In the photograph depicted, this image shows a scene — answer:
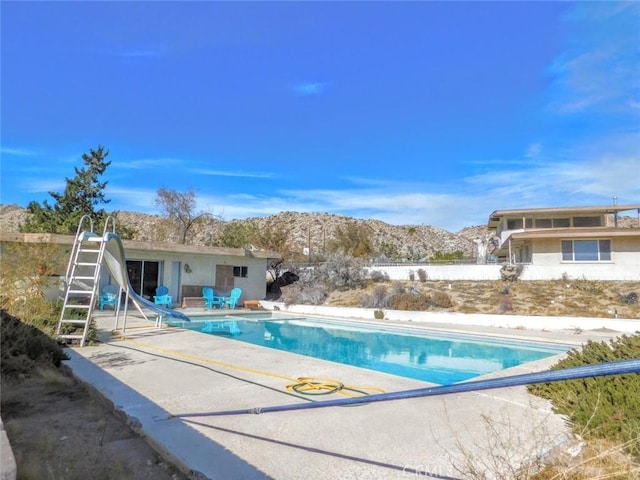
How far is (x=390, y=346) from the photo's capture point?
12156mm

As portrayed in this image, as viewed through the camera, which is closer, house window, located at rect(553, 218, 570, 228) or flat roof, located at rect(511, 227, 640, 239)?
flat roof, located at rect(511, 227, 640, 239)

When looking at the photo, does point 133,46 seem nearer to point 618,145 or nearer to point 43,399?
point 43,399

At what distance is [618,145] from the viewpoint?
1898cm

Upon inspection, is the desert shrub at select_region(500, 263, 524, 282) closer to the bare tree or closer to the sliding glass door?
the sliding glass door

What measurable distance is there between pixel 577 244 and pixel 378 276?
37.2 feet

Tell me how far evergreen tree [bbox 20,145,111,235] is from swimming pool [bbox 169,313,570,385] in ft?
57.5

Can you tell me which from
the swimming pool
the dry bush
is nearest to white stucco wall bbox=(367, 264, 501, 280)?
the swimming pool

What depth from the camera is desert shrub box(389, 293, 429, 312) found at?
17688mm

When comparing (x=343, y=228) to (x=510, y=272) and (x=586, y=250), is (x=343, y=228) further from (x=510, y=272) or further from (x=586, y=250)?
(x=586, y=250)

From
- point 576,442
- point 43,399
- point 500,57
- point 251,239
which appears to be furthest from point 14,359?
point 251,239

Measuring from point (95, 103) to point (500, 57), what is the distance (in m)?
14.5

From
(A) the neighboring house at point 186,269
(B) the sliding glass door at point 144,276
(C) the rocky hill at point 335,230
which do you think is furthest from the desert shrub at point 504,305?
(C) the rocky hill at point 335,230

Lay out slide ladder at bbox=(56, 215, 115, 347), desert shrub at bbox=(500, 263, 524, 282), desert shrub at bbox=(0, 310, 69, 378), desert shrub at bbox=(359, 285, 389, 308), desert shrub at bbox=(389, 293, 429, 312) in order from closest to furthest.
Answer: desert shrub at bbox=(0, 310, 69, 378) → slide ladder at bbox=(56, 215, 115, 347) → desert shrub at bbox=(389, 293, 429, 312) → desert shrub at bbox=(359, 285, 389, 308) → desert shrub at bbox=(500, 263, 524, 282)

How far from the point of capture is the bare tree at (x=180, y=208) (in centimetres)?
3231
